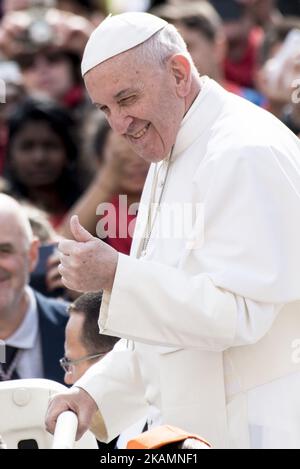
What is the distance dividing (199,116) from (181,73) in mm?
139

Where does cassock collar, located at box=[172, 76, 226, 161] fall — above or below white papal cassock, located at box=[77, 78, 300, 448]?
above

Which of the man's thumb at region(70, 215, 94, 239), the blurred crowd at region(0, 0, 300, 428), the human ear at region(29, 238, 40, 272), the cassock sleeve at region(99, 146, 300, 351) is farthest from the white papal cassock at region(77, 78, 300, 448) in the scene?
the human ear at region(29, 238, 40, 272)

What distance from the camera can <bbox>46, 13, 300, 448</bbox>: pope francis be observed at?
3335 mm

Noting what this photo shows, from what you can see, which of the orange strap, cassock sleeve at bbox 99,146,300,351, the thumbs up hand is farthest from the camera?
cassock sleeve at bbox 99,146,300,351

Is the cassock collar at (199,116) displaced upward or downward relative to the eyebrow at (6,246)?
upward

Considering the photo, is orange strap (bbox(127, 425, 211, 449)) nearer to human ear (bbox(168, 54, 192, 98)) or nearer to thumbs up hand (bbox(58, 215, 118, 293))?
thumbs up hand (bbox(58, 215, 118, 293))

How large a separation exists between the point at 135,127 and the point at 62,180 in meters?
3.76

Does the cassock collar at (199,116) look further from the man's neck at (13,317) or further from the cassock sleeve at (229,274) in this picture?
the man's neck at (13,317)

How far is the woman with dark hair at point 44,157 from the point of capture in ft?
23.8

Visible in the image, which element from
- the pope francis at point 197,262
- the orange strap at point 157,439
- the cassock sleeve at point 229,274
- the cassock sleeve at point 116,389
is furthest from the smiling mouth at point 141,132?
the orange strap at point 157,439

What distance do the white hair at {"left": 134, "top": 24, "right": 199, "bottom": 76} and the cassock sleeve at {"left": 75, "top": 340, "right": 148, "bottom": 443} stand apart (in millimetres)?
873

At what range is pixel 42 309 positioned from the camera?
206 inches
